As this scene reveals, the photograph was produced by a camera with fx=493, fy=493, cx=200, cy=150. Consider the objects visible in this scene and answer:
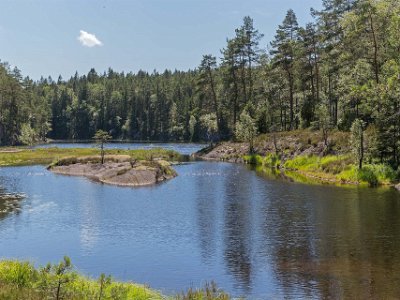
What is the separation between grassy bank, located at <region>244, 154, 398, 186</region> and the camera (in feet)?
215

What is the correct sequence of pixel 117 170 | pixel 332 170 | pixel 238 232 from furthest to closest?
1. pixel 117 170
2. pixel 332 170
3. pixel 238 232

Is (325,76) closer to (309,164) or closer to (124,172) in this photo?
(309,164)

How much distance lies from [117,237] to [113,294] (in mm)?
20633

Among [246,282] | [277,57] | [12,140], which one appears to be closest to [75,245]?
[246,282]

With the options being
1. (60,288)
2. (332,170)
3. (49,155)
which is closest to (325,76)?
(332,170)

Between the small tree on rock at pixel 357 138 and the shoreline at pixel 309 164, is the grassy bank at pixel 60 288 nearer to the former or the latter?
the shoreline at pixel 309 164

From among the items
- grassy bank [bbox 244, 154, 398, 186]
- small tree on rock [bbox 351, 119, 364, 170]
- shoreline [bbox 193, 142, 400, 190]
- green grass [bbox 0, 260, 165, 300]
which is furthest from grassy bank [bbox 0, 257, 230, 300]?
small tree on rock [bbox 351, 119, 364, 170]

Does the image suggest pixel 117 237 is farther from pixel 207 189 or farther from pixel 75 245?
pixel 207 189

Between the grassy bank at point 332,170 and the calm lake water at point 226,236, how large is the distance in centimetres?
593

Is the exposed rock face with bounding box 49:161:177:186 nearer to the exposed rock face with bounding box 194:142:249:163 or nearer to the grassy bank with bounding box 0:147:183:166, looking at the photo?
the grassy bank with bounding box 0:147:183:166

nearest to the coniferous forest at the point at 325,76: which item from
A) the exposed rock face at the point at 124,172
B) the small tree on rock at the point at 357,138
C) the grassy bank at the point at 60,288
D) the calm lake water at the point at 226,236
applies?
the small tree on rock at the point at 357,138

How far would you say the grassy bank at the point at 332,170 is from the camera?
65625 mm

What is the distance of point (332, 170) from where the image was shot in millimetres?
74312

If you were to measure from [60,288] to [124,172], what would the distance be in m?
55.8
